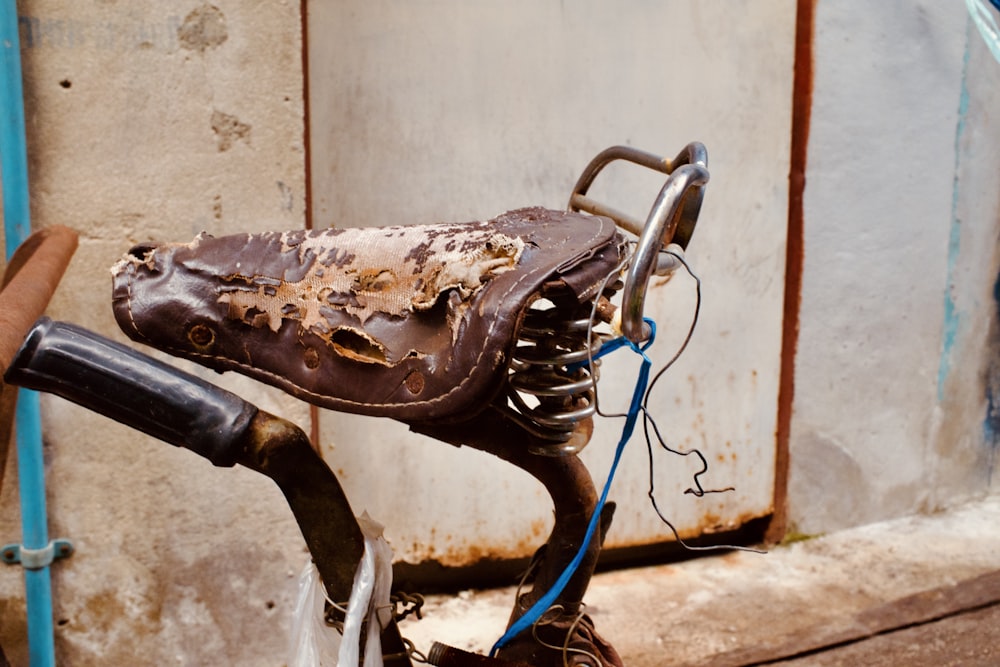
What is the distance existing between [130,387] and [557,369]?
1.31ft

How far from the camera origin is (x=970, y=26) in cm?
253

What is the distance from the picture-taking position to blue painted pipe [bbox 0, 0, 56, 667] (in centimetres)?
143

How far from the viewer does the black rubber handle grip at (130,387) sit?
0.75 m

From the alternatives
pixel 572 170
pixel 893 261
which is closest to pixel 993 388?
Result: pixel 893 261

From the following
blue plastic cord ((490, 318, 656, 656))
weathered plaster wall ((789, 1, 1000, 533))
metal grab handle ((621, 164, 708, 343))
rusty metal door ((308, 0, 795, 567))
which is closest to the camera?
metal grab handle ((621, 164, 708, 343))

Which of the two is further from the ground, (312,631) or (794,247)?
(794,247)

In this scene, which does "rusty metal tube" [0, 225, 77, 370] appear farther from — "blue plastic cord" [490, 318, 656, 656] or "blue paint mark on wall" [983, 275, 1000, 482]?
"blue paint mark on wall" [983, 275, 1000, 482]

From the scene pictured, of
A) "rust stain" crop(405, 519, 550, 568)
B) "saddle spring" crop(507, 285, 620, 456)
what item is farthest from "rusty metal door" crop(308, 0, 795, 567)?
"saddle spring" crop(507, 285, 620, 456)

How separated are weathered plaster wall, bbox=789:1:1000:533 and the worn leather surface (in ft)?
5.95

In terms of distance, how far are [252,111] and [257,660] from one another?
1117 mm

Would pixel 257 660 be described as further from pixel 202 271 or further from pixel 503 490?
pixel 202 271

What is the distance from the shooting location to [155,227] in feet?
5.21

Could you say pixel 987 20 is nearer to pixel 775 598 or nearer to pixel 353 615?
pixel 775 598

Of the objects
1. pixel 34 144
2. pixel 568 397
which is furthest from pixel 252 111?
pixel 568 397
